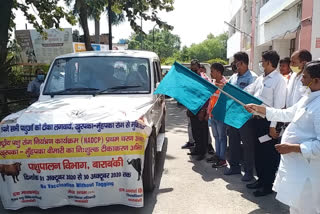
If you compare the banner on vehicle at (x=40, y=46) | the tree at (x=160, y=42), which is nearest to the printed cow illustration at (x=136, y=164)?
the banner on vehicle at (x=40, y=46)

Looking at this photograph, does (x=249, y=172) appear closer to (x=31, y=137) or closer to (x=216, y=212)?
(x=216, y=212)

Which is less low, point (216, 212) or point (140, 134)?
point (140, 134)

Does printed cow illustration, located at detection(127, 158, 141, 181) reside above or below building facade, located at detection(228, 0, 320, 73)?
below

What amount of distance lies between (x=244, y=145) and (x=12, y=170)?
3.23 m

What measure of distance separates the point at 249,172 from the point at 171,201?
1493 millimetres

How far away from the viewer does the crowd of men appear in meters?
2.66

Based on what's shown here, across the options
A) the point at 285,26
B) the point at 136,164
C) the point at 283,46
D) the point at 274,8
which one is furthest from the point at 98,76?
the point at 283,46

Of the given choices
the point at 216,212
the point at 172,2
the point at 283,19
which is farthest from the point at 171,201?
the point at 283,19

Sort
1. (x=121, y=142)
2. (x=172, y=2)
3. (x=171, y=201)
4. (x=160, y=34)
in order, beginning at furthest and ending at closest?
(x=160, y=34) < (x=172, y=2) < (x=171, y=201) < (x=121, y=142)

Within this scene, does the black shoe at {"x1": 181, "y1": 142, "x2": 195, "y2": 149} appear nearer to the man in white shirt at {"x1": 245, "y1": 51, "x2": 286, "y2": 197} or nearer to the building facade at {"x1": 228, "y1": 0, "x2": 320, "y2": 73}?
the man in white shirt at {"x1": 245, "y1": 51, "x2": 286, "y2": 197}

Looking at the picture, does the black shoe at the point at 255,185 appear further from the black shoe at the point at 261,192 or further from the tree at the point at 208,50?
the tree at the point at 208,50

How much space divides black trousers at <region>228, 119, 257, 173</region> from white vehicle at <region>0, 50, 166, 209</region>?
1.27 metres

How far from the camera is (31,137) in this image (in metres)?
3.53

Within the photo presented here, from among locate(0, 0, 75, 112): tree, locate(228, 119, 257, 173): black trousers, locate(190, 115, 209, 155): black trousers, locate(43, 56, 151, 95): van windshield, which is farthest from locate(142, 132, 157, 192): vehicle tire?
locate(0, 0, 75, 112): tree
